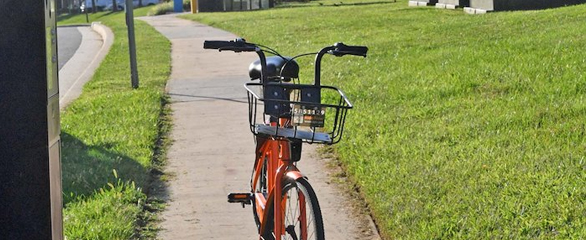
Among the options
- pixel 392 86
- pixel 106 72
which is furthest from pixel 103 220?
pixel 106 72

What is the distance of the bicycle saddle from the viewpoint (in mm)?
5020

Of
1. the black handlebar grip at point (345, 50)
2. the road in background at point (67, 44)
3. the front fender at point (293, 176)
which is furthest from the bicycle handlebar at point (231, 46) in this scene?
the road in background at point (67, 44)

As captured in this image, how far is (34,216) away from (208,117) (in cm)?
655

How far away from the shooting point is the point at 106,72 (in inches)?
596

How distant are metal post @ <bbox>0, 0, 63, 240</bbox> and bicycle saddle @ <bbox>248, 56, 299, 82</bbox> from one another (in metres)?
1.65

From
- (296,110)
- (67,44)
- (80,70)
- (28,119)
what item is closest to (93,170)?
(296,110)

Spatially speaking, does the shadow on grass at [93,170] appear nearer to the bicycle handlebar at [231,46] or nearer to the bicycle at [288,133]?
the bicycle at [288,133]

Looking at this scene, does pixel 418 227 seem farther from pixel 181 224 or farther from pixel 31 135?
pixel 31 135

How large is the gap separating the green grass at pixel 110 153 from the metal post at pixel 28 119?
2148 millimetres

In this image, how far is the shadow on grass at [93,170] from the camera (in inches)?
267

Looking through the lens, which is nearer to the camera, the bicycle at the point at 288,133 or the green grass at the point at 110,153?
the bicycle at the point at 288,133

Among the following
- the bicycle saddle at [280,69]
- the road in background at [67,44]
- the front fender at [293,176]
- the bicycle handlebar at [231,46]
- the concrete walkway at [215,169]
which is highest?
the bicycle handlebar at [231,46]

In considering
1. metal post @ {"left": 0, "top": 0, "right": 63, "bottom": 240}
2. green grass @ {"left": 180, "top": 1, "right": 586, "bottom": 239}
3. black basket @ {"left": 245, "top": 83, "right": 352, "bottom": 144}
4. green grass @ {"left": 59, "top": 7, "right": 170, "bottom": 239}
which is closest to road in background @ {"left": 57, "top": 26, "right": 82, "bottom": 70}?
green grass @ {"left": 59, "top": 7, "right": 170, "bottom": 239}

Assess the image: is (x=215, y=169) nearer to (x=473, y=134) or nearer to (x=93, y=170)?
(x=93, y=170)
